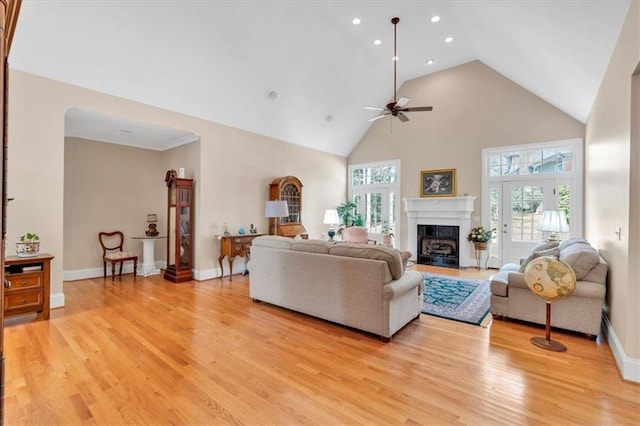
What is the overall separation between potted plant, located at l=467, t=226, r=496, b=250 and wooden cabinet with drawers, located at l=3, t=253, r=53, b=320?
288 inches

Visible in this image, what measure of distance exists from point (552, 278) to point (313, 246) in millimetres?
2407

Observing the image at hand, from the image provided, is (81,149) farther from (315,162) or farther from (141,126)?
(315,162)

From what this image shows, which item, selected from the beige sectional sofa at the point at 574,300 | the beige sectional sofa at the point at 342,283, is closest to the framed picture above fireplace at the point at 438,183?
the beige sectional sofa at the point at 574,300

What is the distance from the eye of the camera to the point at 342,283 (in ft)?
10.8

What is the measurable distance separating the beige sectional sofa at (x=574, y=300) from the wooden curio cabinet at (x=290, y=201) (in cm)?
419

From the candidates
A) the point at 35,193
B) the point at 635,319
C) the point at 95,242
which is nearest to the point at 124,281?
the point at 95,242

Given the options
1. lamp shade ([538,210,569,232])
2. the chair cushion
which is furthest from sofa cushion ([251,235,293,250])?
lamp shade ([538,210,569,232])

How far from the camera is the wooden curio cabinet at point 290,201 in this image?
6.77 metres

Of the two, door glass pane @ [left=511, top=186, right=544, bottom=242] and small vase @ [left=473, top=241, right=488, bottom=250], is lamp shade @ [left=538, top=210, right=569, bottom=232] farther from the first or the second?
small vase @ [left=473, top=241, right=488, bottom=250]

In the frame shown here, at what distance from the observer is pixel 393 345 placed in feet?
9.77

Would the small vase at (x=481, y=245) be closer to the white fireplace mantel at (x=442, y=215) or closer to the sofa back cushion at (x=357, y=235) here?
the white fireplace mantel at (x=442, y=215)

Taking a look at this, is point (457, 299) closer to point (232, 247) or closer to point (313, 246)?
point (313, 246)

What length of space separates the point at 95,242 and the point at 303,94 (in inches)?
199

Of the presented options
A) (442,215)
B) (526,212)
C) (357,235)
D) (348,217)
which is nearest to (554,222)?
(526,212)
